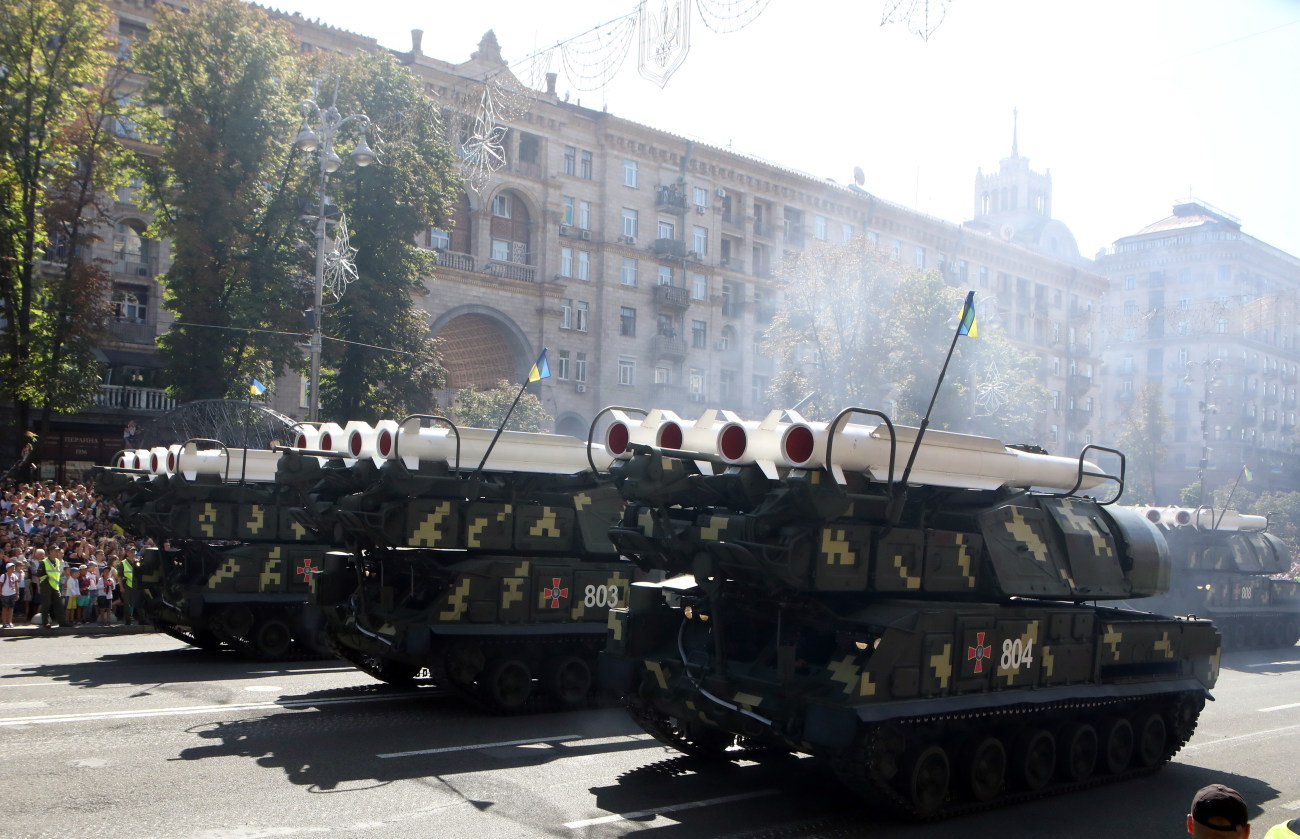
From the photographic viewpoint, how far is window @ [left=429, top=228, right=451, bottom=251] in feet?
133

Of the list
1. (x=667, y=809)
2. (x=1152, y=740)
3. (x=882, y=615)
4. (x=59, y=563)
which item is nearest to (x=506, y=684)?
(x=667, y=809)

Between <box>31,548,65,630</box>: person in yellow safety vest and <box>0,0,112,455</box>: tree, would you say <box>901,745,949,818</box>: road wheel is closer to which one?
<box>31,548,65,630</box>: person in yellow safety vest

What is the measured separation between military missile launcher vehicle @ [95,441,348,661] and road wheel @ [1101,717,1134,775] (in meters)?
10.5

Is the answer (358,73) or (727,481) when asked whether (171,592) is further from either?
(358,73)

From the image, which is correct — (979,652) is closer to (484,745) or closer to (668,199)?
(484,745)

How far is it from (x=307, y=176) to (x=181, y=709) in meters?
20.1

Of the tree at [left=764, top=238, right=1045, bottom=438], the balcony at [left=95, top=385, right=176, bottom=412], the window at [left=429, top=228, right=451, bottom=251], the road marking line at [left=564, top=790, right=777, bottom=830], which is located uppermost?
the window at [left=429, top=228, right=451, bottom=251]

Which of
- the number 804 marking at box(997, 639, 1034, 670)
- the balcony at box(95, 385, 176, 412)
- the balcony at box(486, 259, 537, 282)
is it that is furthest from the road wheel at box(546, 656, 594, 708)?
the balcony at box(486, 259, 537, 282)

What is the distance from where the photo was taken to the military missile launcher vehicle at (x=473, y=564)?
12305 mm

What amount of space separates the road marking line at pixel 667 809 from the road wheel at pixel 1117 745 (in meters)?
3.20

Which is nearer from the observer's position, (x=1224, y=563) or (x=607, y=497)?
(x=607, y=497)

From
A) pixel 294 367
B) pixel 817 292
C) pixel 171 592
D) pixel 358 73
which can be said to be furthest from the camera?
pixel 817 292

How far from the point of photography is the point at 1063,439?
55.0 meters

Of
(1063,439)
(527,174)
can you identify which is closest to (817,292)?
(527,174)
